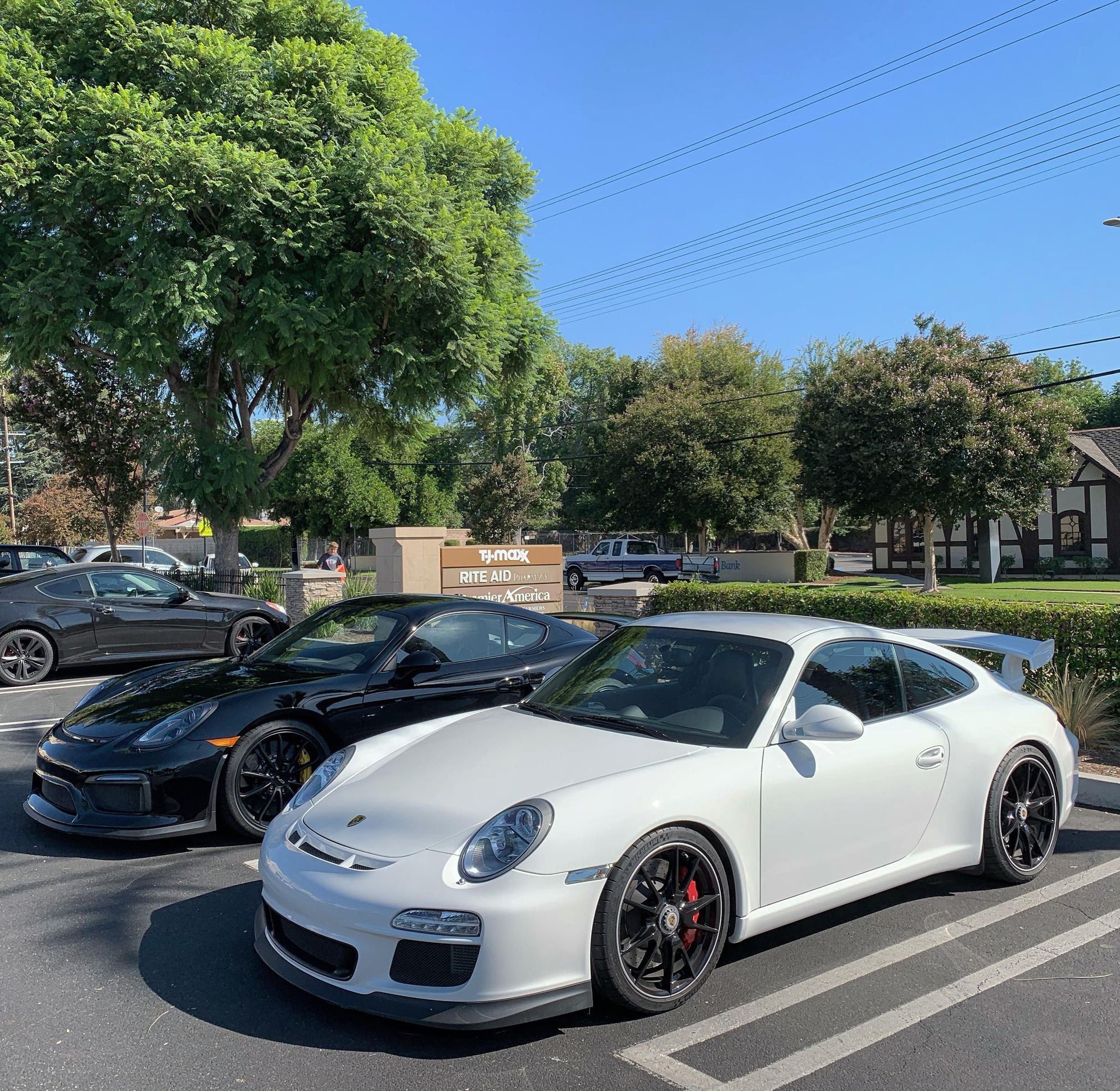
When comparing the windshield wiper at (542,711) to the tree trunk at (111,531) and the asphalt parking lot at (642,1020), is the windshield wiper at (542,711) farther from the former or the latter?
the tree trunk at (111,531)

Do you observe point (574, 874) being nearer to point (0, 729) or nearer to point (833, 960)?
point (833, 960)

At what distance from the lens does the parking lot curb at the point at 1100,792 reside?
21.0 ft

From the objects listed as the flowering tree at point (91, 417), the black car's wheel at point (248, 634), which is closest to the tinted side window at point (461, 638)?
the black car's wheel at point (248, 634)

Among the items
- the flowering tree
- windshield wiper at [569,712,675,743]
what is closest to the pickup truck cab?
the flowering tree

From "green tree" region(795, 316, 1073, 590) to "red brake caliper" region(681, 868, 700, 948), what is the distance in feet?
92.3

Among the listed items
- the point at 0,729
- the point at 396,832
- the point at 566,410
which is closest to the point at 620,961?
the point at 396,832

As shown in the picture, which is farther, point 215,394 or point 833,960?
point 215,394

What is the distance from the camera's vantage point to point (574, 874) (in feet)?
10.9

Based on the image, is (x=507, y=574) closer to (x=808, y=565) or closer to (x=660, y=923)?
(x=660, y=923)

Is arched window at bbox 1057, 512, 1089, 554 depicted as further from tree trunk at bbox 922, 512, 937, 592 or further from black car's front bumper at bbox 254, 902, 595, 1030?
black car's front bumper at bbox 254, 902, 595, 1030

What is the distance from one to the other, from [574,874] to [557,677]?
173 centimetres

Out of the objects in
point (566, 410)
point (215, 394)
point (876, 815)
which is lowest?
point (876, 815)

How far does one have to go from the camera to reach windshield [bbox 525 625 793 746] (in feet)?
13.7

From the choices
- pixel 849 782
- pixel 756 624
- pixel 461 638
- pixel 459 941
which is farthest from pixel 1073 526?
pixel 459 941
